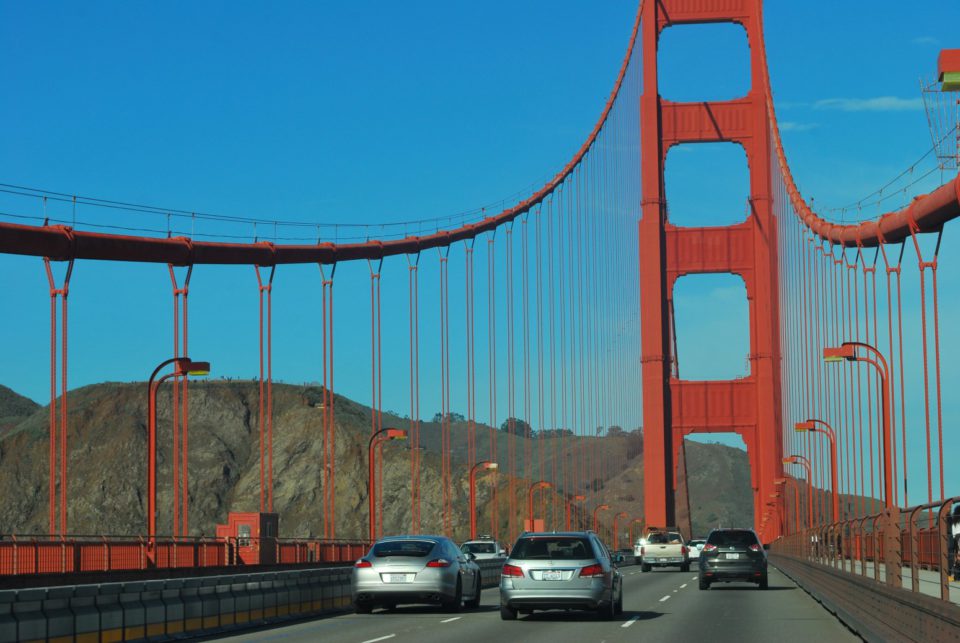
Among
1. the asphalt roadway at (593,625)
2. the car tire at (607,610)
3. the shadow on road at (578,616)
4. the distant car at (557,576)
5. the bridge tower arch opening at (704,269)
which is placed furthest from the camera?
the bridge tower arch opening at (704,269)

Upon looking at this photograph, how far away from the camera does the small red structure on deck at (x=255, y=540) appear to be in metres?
48.2

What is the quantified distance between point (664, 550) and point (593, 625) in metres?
36.3

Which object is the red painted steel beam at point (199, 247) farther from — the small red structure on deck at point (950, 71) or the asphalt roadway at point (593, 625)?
the small red structure on deck at point (950, 71)

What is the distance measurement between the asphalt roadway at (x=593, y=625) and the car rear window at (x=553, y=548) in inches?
38.6

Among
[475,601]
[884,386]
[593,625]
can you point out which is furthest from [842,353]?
[593,625]

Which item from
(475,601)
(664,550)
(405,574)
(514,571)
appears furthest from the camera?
(664,550)

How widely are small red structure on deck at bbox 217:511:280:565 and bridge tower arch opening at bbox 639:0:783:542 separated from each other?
57.9 ft

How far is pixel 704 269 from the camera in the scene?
68.5m

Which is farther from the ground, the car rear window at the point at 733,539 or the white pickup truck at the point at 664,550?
the car rear window at the point at 733,539

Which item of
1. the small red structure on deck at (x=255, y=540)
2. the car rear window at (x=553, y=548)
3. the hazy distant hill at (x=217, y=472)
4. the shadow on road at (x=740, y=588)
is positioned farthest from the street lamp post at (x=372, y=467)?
the hazy distant hill at (x=217, y=472)

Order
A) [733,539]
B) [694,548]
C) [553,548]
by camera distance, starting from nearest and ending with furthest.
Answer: [553,548], [733,539], [694,548]

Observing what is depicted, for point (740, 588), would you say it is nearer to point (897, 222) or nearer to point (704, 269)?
point (897, 222)

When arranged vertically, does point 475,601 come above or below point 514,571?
below

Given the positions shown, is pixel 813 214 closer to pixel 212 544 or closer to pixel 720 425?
pixel 720 425
